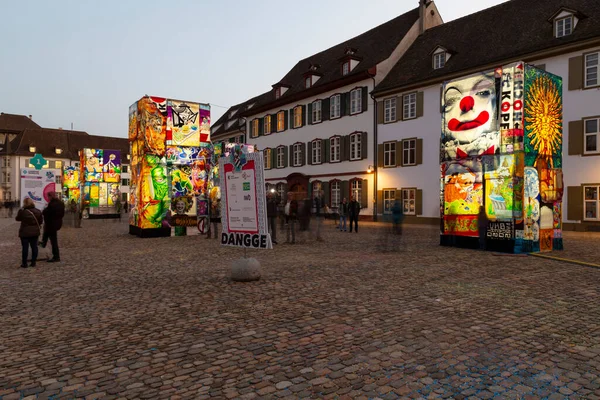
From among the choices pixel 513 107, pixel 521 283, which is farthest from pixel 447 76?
pixel 521 283

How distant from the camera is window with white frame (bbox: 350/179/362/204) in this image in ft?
101

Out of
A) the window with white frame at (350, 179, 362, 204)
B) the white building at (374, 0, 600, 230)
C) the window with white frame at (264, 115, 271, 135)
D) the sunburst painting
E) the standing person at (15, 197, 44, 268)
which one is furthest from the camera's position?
the window with white frame at (264, 115, 271, 135)

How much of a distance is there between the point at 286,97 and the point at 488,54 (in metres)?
16.8

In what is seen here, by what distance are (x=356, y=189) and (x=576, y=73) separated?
1439 cm

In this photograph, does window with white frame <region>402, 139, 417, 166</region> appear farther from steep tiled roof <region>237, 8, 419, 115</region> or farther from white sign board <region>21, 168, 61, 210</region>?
white sign board <region>21, 168, 61, 210</region>

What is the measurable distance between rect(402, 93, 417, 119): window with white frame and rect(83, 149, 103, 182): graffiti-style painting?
22.0 meters

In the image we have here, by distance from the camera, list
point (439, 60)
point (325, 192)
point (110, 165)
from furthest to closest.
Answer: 1. point (110, 165)
2. point (325, 192)
3. point (439, 60)

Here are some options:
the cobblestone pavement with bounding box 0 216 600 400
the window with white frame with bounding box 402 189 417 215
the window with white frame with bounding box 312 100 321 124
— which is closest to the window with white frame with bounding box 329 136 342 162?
the window with white frame with bounding box 312 100 321 124

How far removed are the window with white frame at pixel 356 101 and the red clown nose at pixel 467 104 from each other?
16822mm

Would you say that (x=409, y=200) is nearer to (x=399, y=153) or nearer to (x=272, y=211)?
(x=399, y=153)

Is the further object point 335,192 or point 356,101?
point 335,192

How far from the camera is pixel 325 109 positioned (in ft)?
109

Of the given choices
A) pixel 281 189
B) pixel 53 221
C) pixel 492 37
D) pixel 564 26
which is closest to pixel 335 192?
pixel 281 189

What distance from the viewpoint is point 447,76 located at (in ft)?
82.7
